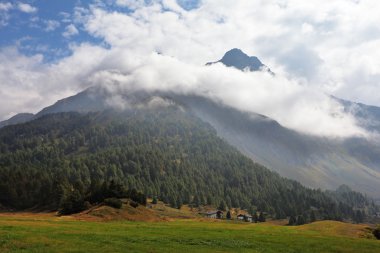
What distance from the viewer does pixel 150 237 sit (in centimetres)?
5312

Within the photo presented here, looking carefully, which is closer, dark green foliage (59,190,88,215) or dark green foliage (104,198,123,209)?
dark green foliage (104,198,123,209)

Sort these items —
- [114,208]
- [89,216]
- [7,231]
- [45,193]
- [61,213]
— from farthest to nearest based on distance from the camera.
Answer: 1. [45,193]
2. [61,213]
3. [114,208]
4. [89,216]
5. [7,231]

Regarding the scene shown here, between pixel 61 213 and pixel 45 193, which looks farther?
pixel 45 193

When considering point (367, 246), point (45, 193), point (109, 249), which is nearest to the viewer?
point (109, 249)

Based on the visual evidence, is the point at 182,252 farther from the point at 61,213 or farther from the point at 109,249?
the point at 61,213

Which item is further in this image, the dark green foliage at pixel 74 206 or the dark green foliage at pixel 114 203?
the dark green foliage at pixel 74 206

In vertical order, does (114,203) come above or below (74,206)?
above

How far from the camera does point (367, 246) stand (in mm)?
56062

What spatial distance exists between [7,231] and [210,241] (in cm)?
2600

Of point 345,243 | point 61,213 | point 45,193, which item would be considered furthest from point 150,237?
point 45,193

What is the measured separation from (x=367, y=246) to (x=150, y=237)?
29844 millimetres

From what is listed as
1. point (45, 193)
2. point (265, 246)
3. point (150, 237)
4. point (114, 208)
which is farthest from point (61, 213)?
point (265, 246)

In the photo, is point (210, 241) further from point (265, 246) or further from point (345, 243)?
point (345, 243)

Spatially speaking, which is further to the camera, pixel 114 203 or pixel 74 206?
pixel 74 206
